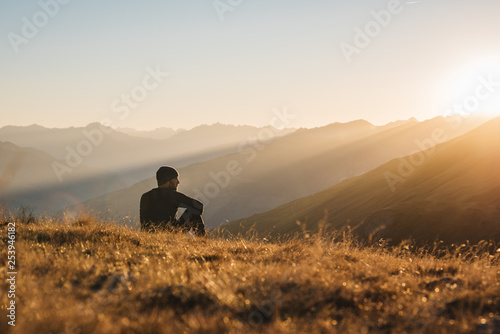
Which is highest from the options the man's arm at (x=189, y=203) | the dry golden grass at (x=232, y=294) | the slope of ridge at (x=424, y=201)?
the man's arm at (x=189, y=203)

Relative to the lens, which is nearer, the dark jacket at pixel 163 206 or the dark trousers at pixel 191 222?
the dark jacket at pixel 163 206

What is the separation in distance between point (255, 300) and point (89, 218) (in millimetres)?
5673

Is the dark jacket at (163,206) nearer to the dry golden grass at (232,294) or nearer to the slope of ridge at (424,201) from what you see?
the dry golden grass at (232,294)

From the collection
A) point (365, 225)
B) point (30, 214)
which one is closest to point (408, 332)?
point (30, 214)

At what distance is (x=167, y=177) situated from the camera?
8211 millimetres

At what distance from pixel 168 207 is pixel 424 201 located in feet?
144

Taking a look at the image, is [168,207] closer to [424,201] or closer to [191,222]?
[191,222]

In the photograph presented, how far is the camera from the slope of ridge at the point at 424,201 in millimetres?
37281

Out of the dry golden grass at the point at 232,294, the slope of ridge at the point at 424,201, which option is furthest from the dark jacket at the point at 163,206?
the slope of ridge at the point at 424,201

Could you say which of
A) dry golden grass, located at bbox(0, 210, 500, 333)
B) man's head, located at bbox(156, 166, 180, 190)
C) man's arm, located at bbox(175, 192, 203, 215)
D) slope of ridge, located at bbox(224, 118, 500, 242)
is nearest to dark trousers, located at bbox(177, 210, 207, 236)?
man's arm, located at bbox(175, 192, 203, 215)

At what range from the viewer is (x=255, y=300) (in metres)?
3.45

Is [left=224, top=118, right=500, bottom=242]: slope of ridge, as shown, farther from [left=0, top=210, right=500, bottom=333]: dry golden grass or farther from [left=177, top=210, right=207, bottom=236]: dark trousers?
[left=0, top=210, right=500, bottom=333]: dry golden grass

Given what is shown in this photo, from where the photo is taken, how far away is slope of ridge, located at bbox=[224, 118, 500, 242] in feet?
122

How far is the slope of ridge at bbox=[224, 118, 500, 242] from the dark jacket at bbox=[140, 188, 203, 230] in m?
2.62
